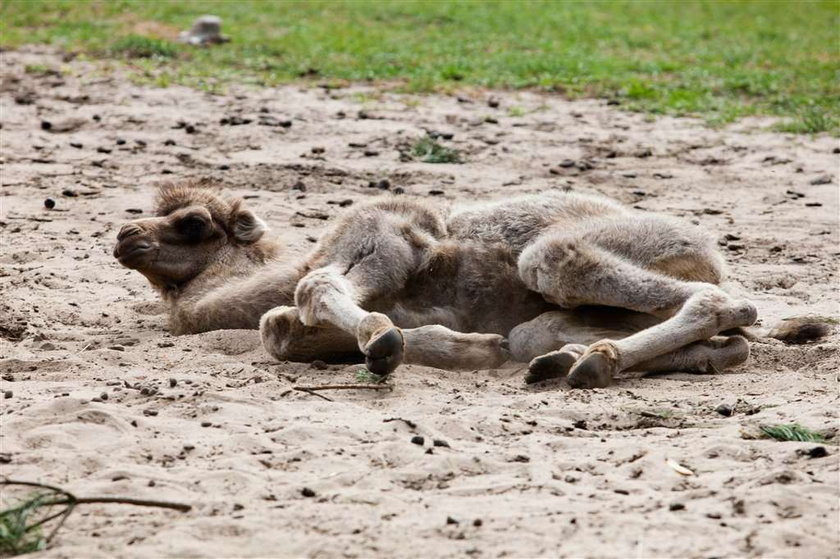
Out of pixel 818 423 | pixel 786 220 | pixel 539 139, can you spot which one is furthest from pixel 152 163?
pixel 818 423

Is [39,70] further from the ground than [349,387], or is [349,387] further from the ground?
[349,387]

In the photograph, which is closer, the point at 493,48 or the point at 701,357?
the point at 701,357

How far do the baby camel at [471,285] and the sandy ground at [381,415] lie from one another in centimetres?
15

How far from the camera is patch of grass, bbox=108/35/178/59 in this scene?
→ 15.5 meters

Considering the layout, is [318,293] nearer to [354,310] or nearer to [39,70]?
[354,310]

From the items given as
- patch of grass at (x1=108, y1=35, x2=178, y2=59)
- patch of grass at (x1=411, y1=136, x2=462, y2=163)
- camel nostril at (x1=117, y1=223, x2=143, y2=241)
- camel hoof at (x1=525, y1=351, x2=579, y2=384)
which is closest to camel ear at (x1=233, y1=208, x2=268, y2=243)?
camel nostril at (x1=117, y1=223, x2=143, y2=241)

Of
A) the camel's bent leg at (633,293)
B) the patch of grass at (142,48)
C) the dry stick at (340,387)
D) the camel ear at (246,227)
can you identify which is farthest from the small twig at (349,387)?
the patch of grass at (142,48)

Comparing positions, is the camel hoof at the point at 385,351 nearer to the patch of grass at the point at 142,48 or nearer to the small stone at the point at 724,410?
the small stone at the point at 724,410

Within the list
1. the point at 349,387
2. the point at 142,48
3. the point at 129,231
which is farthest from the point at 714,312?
the point at 142,48

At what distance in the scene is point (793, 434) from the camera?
A: 4652 millimetres

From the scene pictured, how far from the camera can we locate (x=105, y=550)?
12.1 ft

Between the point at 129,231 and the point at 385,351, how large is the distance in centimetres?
192

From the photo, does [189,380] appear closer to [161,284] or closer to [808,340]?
[161,284]

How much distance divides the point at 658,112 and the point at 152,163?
5316 mm
